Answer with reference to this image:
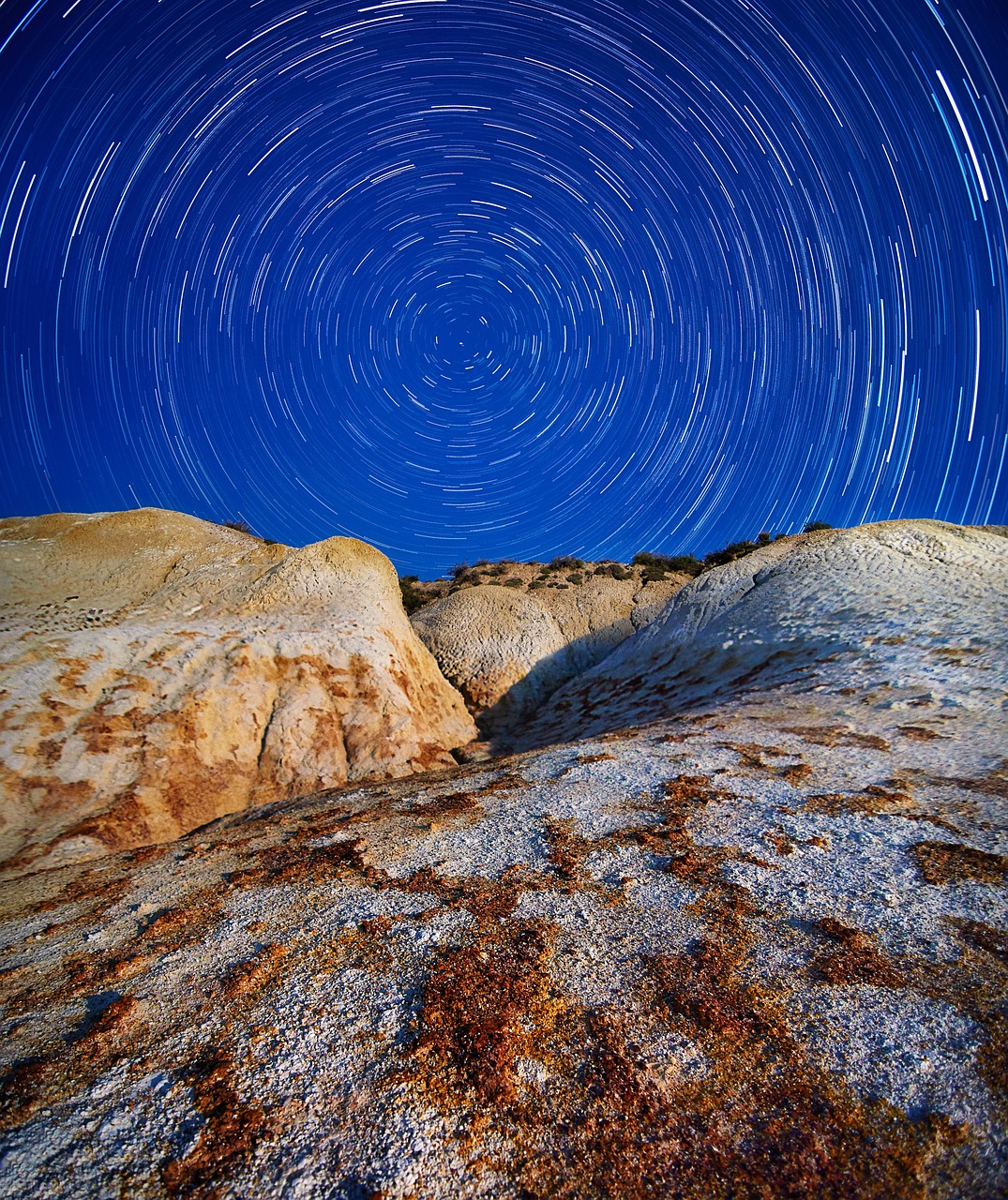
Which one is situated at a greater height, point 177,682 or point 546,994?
point 177,682

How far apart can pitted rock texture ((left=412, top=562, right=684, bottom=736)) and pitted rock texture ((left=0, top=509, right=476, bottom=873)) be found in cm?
788

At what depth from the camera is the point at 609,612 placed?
105ft

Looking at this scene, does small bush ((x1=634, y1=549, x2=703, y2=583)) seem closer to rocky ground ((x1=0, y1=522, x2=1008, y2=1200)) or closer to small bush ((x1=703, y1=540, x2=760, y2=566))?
small bush ((x1=703, y1=540, x2=760, y2=566))

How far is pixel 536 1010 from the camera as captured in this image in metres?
3.27

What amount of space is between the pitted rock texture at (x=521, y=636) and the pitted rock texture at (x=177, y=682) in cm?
788

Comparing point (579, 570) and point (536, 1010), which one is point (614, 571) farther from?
point (536, 1010)

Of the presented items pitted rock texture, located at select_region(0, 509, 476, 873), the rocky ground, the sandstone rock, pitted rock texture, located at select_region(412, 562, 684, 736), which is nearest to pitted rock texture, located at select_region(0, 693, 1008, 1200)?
the rocky ground

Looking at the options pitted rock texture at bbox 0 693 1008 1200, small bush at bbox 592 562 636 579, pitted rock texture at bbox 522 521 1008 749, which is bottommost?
pitted rock texture at bbox 0 693 1008 1200

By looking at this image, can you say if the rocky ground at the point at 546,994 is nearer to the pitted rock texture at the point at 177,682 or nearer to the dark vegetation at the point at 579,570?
the pitted rock texture at the point at 177,682

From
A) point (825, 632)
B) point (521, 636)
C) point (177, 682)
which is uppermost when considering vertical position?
point (521, 636)

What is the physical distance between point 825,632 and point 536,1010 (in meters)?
13.1

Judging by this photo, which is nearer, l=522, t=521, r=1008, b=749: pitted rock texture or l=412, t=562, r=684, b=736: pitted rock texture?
l=522, t=521, r=1008, b=749: pitted rock texture

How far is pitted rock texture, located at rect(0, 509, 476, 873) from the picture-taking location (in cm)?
976

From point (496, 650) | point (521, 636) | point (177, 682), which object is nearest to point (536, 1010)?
point (177, 682)
